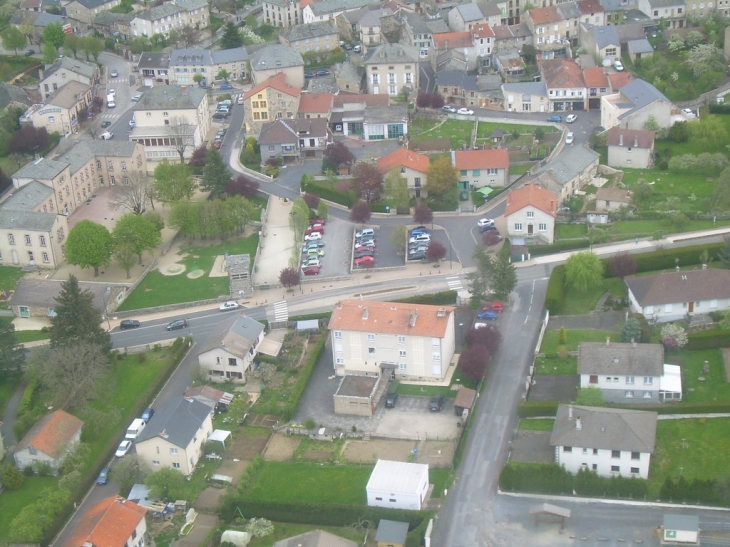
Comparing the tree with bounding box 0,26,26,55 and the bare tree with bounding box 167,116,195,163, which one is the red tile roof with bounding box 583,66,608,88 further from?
the tree with bounding box 0,26,26,55

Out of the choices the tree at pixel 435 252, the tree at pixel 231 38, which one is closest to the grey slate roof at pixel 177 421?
the tree at pixel 435 252

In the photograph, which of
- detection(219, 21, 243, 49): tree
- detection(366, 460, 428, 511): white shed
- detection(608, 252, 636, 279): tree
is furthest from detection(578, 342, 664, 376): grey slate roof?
detection(219, 21, 243, 49): tree

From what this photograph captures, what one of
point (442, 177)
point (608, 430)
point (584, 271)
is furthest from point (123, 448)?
point (442, 177)

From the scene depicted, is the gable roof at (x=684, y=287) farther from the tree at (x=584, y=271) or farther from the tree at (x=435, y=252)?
the tree at (x=435, y=252)

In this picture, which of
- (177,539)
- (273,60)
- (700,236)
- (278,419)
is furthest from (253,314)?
(273,60)

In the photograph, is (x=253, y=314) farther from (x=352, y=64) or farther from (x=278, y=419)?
(x=352, y=64)
